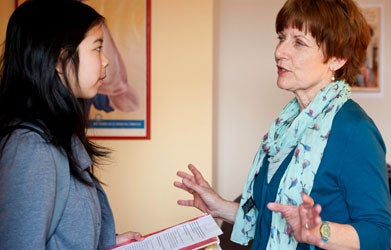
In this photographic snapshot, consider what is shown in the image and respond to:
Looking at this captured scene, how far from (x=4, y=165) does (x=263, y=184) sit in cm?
81

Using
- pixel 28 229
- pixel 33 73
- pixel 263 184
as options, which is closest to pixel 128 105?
pixel 263 184

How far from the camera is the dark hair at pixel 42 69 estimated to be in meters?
1.14

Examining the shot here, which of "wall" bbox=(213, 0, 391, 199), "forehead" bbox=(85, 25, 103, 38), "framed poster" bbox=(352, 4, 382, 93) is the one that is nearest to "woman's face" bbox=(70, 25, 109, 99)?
"forehead" bbox=(85, 25, 103, 38)

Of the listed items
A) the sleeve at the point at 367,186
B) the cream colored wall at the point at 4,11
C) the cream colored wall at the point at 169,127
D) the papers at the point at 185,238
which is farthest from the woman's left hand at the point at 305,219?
the cream colored wall at the point at 4,11

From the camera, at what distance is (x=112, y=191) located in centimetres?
289

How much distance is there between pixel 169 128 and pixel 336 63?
5.06 ft

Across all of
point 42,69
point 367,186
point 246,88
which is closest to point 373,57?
point 246,88

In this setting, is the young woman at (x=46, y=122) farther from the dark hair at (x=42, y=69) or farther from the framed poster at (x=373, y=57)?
the framed poster at (x=373, y=57)

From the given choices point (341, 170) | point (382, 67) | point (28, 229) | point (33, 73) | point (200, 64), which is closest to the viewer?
point (28, 229)

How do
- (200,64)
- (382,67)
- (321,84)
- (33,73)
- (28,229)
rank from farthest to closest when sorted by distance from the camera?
(382,67) → (200,64) → (321,84) → (33,73) → (28,229)

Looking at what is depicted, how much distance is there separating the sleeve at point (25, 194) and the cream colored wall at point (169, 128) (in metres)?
1.81

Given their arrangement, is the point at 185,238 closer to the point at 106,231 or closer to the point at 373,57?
the point at 106,231

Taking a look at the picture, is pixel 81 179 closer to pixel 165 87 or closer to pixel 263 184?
pixel 263 184

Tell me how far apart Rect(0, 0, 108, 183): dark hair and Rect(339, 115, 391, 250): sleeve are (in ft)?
2.32
